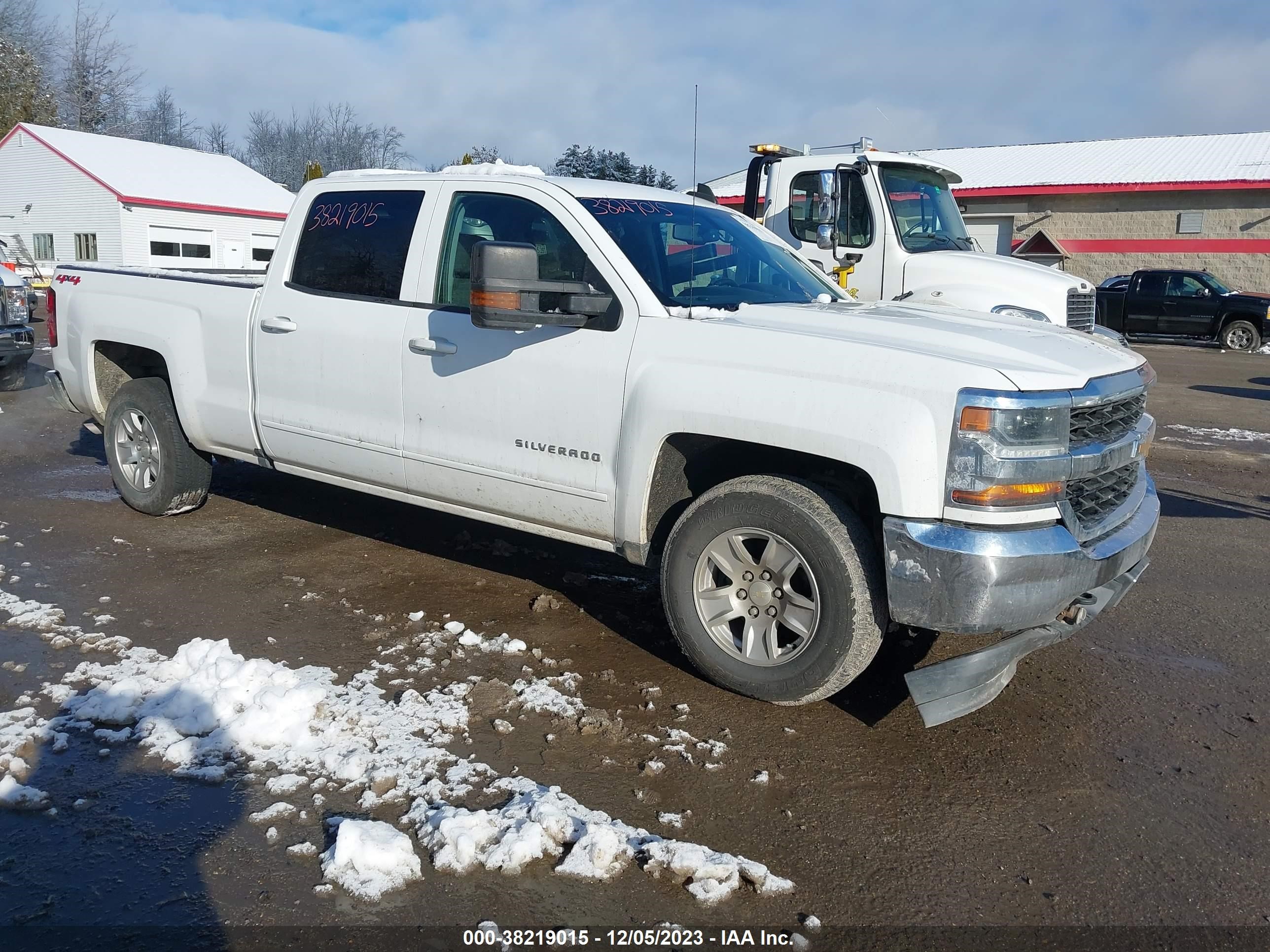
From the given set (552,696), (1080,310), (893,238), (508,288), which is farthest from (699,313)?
(1080,310)

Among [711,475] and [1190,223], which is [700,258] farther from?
[1190,223]

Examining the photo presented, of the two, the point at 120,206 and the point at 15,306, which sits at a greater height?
the point at 120,206

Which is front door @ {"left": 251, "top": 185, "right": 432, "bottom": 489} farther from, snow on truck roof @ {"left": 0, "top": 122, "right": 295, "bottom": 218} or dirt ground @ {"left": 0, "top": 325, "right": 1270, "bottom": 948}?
snow on truck roof @ {"left": 0, "top": 122, "right": 295, "bottom": 218}

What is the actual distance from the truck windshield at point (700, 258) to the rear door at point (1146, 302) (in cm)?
2153

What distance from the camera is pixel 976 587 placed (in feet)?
11.4

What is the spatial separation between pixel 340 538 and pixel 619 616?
2068mm

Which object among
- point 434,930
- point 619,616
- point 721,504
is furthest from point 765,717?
point 434,930

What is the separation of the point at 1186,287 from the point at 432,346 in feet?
76.3

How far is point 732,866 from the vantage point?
2.99m

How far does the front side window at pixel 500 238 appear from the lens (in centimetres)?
464

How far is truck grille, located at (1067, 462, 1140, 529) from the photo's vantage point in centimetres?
378

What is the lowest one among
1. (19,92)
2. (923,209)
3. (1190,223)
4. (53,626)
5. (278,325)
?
(53,626)

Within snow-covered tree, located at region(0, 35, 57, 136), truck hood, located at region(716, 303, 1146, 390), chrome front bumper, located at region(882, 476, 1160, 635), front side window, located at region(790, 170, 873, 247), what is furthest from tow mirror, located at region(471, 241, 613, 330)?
snow-covered tree, located at region(0, 35, 57, 136)

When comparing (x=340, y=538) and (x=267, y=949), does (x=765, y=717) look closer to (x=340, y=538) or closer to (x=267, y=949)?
(x=267, y=949)
